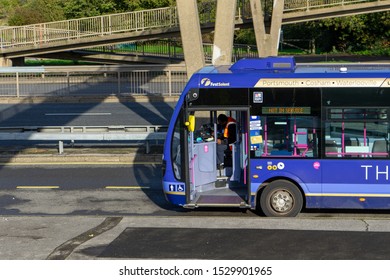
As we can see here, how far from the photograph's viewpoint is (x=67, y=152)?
19.8 m

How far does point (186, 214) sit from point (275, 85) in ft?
9.55

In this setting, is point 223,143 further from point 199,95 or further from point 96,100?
point 96,100

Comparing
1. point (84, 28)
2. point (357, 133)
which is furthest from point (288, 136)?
point (84, 28)

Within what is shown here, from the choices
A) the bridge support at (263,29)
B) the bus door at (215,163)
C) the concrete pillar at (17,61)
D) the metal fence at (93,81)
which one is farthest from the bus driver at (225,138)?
the concrete pillar at (17,61)

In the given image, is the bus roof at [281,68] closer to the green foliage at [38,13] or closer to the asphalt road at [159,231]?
the asphalt road at [159,231]

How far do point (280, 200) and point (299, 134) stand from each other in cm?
119

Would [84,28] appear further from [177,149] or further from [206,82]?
[206,82]

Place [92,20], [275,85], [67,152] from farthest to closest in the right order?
[92,20], [67,152], [275,85]

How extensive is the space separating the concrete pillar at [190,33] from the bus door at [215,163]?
5672mm

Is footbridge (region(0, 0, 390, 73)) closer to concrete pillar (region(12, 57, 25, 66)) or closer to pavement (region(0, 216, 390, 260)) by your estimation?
concrete pillar (region(12, 57, 25, 66))

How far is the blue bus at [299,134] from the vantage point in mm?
12594

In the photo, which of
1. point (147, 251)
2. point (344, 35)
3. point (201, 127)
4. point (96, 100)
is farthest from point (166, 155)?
point (344, 35)

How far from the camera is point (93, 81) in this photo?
115 feet

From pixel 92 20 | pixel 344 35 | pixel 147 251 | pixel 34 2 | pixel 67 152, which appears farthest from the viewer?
pixel 34 2
